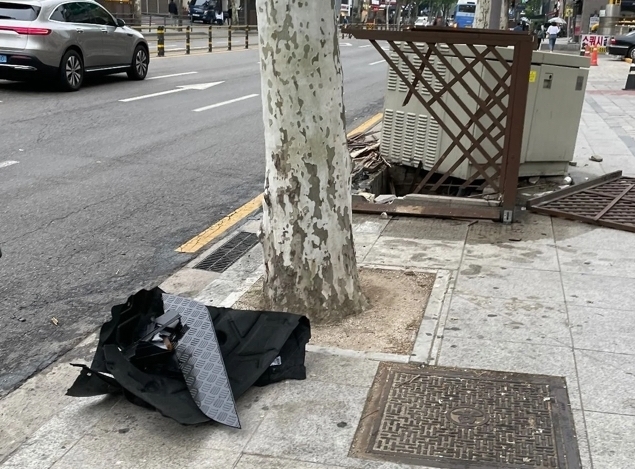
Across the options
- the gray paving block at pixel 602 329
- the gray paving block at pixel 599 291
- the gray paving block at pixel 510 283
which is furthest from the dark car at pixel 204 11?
the gray paving block at pixel 602 329

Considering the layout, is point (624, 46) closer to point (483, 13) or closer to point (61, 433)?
point (483, 13)

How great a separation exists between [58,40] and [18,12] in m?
0.93

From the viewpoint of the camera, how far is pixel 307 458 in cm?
318

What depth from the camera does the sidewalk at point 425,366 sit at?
3.24 metres

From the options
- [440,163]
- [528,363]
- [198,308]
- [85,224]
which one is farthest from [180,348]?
[440,163]

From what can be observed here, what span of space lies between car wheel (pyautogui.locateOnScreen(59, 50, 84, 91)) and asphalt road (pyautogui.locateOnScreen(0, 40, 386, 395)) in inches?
10.4

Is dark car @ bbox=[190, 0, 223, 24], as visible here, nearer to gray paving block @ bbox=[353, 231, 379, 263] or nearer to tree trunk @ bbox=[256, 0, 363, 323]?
gray paving block @ bbox=[353, 231, 379, 263]

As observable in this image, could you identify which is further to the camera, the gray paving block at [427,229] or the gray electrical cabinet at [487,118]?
the gray electrical cabinet at [487,118]

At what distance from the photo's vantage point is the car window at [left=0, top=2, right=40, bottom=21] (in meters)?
14.2

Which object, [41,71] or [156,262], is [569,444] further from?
[41,71]

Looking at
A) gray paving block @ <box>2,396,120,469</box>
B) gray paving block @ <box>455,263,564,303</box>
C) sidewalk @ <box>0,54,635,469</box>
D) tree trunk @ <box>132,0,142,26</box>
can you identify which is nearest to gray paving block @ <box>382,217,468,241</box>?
sidewalk @ <box>0,54,635,469</box>

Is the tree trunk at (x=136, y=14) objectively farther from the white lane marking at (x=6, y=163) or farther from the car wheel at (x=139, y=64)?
the white lane marking at (x=6, y=163)

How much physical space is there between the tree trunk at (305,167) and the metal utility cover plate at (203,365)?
0.69 meters

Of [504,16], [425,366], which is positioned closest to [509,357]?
[425,366]
